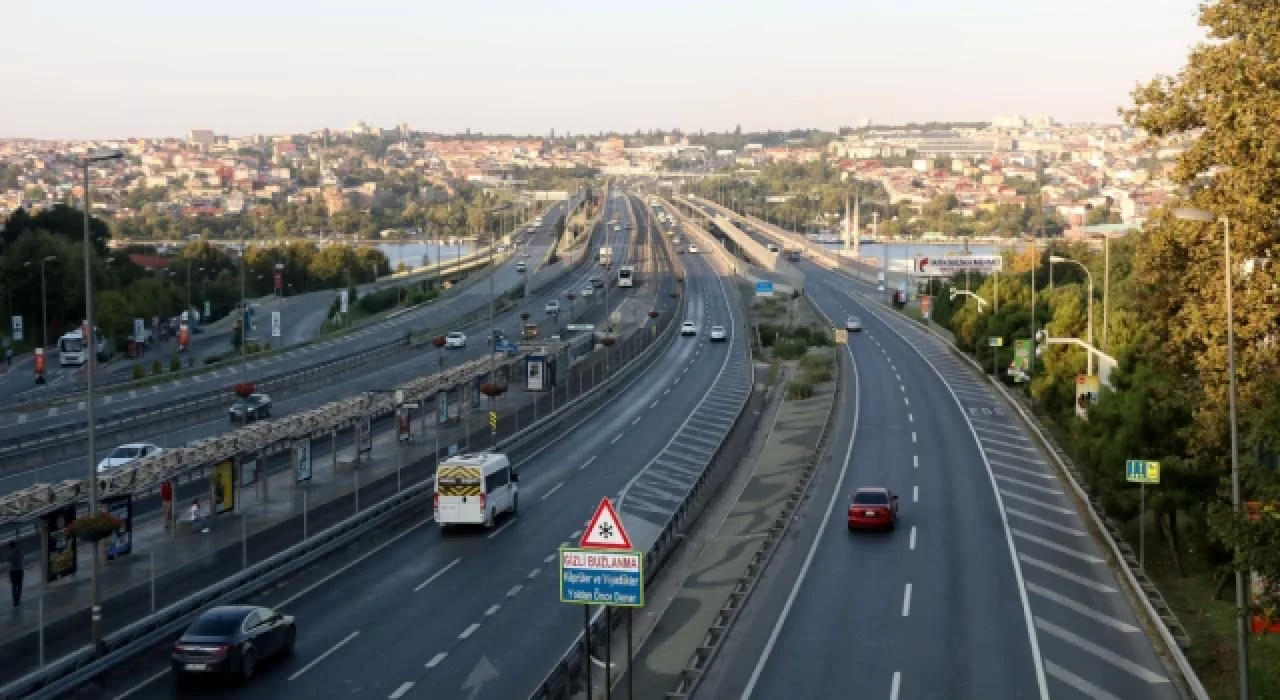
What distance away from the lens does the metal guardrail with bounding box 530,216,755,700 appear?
17578mm

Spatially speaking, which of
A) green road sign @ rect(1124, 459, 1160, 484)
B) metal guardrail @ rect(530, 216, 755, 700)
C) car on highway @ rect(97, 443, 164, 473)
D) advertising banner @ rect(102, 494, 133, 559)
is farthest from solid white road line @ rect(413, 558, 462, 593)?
car on highway @ rect(97, 443, 164, 473)

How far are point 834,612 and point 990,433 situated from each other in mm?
25467

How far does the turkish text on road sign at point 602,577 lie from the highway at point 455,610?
4366mm

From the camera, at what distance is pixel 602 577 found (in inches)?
605

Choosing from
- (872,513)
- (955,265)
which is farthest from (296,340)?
(872,513)

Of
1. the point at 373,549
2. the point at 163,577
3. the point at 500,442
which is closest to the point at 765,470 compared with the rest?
the point at 500,442

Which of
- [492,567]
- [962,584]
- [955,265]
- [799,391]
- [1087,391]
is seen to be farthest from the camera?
[955,265]

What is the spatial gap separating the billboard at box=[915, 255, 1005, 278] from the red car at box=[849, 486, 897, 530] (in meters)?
83.0

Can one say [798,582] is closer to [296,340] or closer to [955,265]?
[296,340]

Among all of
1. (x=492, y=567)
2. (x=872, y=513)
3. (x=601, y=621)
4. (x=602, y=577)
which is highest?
(x=602, y=577)

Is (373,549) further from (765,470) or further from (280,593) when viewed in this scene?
(765,470)

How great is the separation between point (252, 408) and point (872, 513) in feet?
85.1

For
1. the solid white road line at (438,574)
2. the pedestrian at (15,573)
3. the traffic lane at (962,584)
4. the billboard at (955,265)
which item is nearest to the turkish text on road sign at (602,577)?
the traffic lane at (962,584)

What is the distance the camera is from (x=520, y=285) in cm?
12775
